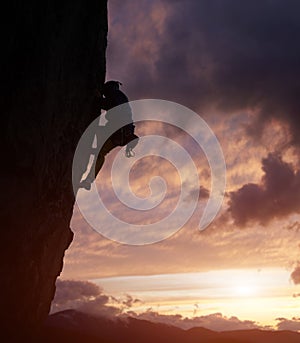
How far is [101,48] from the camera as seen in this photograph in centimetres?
3506

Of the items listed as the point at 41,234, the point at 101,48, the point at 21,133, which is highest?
the point at 101,48

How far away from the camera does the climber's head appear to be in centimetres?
3531

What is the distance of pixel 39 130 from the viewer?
91.5ft

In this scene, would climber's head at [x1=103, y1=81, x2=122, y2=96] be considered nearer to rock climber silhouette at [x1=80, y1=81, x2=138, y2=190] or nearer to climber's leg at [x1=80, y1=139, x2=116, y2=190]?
rock climber silhouette at [x1=80, y1=81, x2=138, y2=190]

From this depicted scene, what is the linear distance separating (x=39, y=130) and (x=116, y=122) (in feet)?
26.5

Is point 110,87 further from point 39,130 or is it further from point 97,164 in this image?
point 39,130

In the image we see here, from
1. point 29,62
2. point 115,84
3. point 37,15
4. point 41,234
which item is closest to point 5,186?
point 41,234

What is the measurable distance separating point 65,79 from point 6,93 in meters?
5.52

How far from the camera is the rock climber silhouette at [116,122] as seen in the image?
34656 millimetres

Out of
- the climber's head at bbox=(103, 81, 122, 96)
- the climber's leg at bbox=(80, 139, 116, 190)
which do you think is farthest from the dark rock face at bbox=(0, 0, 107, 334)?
the climber's leg at bbox=(80, 139, 116, 190)

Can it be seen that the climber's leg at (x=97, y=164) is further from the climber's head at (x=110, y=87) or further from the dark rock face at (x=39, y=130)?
the climber's head at (x=110, y=87)

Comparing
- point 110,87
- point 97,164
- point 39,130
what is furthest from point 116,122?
point 39,130

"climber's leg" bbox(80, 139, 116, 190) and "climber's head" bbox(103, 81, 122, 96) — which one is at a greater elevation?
"climber's head" bbox(103, 81, 122, 96)

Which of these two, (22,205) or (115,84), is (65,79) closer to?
(115,84)
